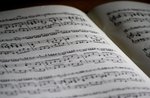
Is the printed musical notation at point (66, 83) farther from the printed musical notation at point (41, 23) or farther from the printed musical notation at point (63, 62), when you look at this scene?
the printed musical notation at point (41, 23)

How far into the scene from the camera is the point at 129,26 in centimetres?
112

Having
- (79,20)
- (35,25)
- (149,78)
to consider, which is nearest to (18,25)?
(35,25)

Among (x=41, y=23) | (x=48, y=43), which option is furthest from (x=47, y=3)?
(x=48, y=43)

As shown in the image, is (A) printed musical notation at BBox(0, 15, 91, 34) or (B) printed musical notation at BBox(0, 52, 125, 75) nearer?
(B) printed musical notation at BBox(0, 52, 125, 75)

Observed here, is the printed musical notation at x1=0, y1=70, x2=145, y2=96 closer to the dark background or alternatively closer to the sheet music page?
the sheet music page

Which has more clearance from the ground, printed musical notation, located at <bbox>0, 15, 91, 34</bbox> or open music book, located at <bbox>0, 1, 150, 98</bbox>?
printed musical notation, located at <bbox>0, 15, 91, 34</bbox>

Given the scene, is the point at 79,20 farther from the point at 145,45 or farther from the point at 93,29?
the point at 145,45

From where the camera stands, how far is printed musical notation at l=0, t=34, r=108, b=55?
0.96m

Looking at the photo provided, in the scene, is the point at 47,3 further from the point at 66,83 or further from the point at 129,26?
the point at 66,83

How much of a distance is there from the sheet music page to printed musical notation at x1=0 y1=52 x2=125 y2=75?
0.26 ft

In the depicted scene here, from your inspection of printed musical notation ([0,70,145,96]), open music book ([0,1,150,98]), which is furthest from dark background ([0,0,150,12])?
printed musical notation ([0,70,145,96])

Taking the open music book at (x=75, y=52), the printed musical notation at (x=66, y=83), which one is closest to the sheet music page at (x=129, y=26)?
the open music book at (x=75, y=52)

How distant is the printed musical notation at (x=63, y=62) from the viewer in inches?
34.8

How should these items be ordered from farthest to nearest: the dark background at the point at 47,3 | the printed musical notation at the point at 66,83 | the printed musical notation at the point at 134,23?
the dark background at the point at 47,3 → the printed musical notation at the point at 134,23 → the printed musical notation at the point at 66,83
